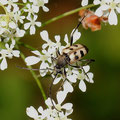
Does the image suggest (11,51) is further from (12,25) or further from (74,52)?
(74,52)

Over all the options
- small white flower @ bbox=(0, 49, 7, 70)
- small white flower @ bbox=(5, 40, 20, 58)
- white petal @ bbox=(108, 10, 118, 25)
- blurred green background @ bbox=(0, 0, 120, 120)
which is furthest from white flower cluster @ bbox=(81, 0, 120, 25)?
blurred green background @ bbox=(0, 0, 120, 120)

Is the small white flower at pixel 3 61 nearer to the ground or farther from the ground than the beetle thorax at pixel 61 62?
farther from the ground

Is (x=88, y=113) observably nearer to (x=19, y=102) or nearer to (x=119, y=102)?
(x=119, y=102)

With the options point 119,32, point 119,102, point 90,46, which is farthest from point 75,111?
point 119,32

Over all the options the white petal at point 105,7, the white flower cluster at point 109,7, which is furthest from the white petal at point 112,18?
the white petal at point 105,7

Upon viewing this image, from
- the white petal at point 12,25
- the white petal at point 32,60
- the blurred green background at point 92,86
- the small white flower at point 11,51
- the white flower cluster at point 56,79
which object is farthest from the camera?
the blurred green background at point 92,86

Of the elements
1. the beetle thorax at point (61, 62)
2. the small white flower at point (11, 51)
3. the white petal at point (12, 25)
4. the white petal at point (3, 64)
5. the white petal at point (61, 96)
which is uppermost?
the white petal at point (12, 25)

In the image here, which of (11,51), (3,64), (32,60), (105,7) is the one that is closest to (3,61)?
(3,64)

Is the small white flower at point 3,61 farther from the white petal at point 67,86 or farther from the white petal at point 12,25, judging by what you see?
the white petal at point 67,86

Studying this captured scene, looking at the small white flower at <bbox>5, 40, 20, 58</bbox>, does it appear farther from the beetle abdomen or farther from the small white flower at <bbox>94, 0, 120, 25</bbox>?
the small white flower at <bbox>94, 0, 120, 25</bbox>
